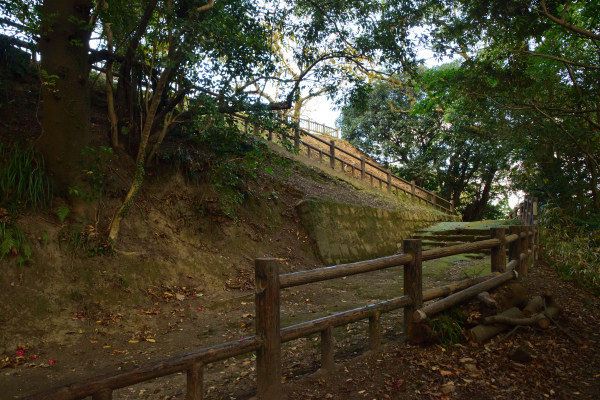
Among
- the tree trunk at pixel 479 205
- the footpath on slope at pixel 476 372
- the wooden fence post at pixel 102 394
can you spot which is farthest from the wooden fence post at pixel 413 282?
the tree trunk at pixel 479 205

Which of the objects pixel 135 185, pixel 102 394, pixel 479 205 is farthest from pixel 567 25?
pixel 479 205

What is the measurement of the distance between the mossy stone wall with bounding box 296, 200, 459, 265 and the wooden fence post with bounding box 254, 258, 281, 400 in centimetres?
620

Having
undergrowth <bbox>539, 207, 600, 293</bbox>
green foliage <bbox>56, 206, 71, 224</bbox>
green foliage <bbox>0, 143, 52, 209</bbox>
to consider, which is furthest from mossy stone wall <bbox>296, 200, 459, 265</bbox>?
green foliage <bbox>0, 143, 52, 209</bbox>

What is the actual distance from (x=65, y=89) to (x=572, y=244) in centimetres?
1059

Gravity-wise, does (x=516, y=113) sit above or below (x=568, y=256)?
above

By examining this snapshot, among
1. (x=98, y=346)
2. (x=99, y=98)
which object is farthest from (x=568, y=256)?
(x=99, y=98)

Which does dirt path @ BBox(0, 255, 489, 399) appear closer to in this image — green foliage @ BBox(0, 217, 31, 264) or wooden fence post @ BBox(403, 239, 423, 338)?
wooden fence post @ BBox(403, 239, 423, 338)

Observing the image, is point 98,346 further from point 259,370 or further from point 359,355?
point 359,355

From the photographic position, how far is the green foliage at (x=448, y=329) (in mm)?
3945

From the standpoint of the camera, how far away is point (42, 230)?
518 cm

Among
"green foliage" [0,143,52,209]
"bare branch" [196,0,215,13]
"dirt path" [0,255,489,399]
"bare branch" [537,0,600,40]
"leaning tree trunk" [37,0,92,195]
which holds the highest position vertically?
"bare branch" [196,0,215,13]

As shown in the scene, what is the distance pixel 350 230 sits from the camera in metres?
10.3

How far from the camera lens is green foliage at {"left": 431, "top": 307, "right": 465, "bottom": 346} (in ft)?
12.9

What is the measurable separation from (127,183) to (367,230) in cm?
655
